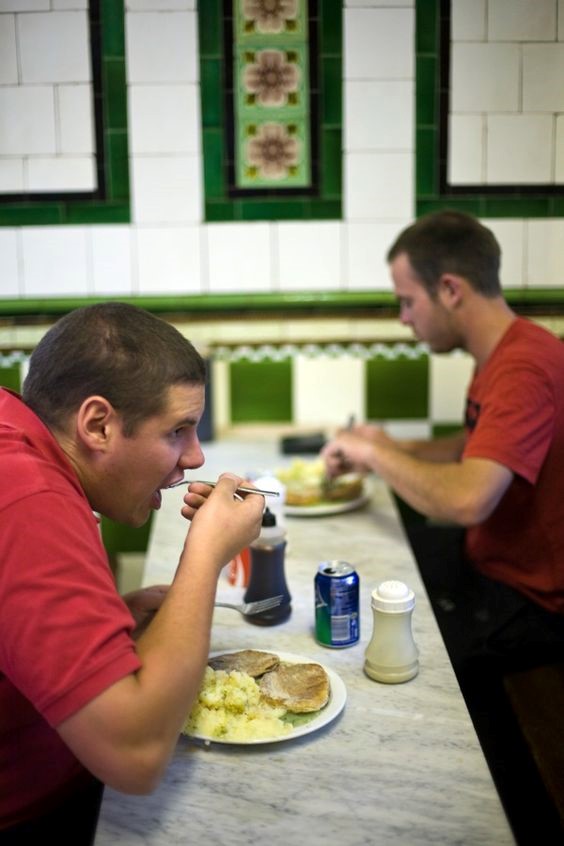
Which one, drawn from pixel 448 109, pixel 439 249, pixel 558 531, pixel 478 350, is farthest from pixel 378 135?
pixel 558 531

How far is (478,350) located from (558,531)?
1.66 ft

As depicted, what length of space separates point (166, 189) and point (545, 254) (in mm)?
1277

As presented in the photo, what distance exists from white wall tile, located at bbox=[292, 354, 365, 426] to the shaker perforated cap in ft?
5.94

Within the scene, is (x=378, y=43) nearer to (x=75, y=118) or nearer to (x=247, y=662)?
(x=75, y=118)

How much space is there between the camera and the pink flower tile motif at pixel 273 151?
2898mm

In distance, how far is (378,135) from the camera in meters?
2.92

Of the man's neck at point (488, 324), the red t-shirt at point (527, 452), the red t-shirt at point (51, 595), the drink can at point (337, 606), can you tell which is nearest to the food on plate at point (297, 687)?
the drink can at point (337, 606)

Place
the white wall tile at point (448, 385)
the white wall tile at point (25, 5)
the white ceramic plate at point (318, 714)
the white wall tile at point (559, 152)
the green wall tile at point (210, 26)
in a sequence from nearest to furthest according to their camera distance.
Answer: the white ceramic plate at point (318, 714) → the white wall tile at point (559, 152) → the white wall tile at point (25, 5) → the green wall tile at point (210, 26) → the white wall tile at point (448, 385)

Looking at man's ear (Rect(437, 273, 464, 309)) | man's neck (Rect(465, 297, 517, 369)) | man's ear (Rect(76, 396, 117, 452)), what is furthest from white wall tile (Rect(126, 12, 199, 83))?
man's ear (Rect(76, 396, 117, 452))

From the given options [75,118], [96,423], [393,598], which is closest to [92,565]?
[96,423]

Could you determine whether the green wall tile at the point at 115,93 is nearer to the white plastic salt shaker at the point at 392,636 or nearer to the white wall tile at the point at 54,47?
the white wall tile at the point at 54,47

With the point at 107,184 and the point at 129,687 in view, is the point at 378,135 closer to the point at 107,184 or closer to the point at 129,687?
the point at 107,184

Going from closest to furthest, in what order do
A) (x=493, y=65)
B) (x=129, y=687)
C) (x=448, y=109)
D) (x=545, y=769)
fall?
(x=129, y=687), (x=545, y=769), (x=493, y=65), (x=448, y=109)

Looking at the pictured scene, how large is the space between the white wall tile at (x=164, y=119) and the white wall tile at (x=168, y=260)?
0.26 metres
